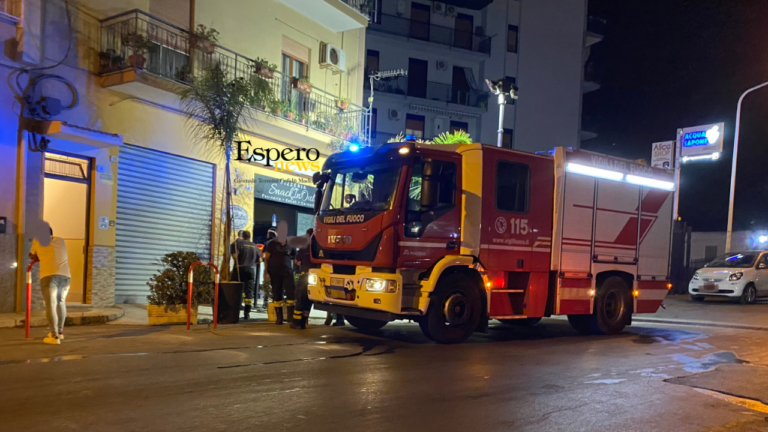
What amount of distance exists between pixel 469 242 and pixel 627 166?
4.19 metres

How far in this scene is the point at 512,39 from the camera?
34375mm

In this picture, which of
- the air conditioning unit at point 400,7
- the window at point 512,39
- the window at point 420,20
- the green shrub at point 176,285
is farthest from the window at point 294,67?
the window at point 512,39

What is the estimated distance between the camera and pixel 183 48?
1379cm

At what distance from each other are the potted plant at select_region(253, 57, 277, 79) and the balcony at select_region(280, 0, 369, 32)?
248cm

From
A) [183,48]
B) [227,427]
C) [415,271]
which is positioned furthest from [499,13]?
[227,427]

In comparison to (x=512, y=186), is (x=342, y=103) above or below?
above

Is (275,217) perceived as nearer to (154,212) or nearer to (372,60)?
(154,212)

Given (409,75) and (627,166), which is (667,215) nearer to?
(627,166)

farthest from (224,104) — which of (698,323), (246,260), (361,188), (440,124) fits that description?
(440,124)

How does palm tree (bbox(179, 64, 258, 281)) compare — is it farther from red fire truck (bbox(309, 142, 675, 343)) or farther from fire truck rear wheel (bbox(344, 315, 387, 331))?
fire truck rear wheel (bbox(344, 315, 387, 331))

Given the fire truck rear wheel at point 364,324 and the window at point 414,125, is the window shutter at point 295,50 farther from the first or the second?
the window at point 414,125

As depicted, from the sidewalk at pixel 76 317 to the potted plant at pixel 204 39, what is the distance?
603 centimetres

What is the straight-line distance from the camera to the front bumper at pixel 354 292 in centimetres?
849

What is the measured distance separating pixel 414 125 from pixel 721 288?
17211mm
